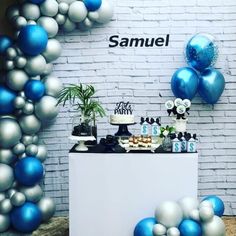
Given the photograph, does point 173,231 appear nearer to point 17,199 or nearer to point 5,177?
point 17,199

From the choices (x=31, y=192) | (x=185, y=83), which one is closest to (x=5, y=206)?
(x=31, y=192)

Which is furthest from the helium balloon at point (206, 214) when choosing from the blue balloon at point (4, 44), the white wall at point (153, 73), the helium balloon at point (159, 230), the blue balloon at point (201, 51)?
the blue balloon at point (4, 44)

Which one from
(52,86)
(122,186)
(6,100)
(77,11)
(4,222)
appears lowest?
(4,222)

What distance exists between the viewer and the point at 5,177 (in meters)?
3.48

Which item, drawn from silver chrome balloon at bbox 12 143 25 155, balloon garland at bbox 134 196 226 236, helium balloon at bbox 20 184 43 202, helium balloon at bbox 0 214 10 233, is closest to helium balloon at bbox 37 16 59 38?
silver chrome balloon at bbox 12 143 25 155

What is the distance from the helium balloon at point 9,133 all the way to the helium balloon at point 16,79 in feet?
0.82

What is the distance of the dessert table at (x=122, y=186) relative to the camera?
325 centimetres

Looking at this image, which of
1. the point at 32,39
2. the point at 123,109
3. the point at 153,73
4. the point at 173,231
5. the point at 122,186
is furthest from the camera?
the point at 153,73

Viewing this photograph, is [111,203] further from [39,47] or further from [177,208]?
[39,47]

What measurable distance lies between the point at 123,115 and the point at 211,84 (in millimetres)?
770

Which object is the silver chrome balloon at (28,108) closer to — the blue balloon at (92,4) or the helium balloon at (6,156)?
the helium balloon at (6,156)

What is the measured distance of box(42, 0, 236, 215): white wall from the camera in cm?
394

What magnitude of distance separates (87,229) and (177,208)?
2.15 ft

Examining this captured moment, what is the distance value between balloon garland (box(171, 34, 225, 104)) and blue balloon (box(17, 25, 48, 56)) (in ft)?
3.54
